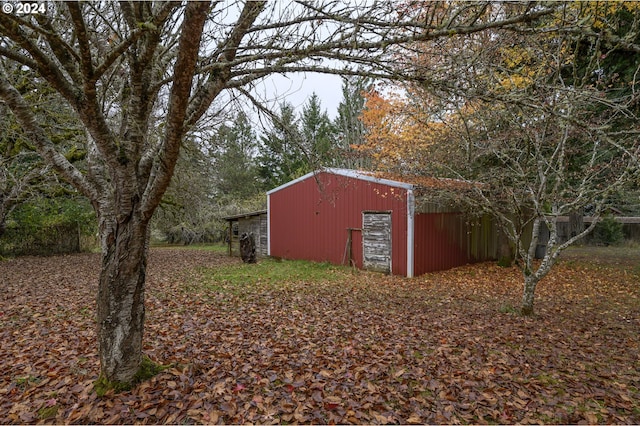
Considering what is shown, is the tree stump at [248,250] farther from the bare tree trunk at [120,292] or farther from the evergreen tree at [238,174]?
the evergreen tree at [238,174]

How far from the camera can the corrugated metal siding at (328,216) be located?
11.2 meters

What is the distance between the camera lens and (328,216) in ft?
43.7

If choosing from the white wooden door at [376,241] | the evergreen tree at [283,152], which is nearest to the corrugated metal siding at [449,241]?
the white wooden door at [376,241]

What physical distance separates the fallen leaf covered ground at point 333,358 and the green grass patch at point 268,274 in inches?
34.3

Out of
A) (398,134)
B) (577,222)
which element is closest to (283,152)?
(398,134)

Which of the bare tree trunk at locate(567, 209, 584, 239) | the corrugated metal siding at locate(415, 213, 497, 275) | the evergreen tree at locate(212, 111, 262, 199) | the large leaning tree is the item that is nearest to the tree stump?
the corrugated metal siding at locate(415, 213, 497, 275)

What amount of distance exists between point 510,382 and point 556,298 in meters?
5.24

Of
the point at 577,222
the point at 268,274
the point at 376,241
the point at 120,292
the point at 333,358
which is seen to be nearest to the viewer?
the point at 120,292

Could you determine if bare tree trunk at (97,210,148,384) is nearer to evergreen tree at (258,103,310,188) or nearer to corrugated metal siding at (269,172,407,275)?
evergreen tree at (258,103,310,188)

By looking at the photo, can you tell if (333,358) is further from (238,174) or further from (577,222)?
(238,174)

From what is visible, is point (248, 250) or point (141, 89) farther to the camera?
point (248, 250)

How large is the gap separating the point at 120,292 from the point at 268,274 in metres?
7.80

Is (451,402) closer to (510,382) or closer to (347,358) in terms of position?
(510,382)

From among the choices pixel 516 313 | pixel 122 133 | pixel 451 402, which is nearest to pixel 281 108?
pixel 122 133
